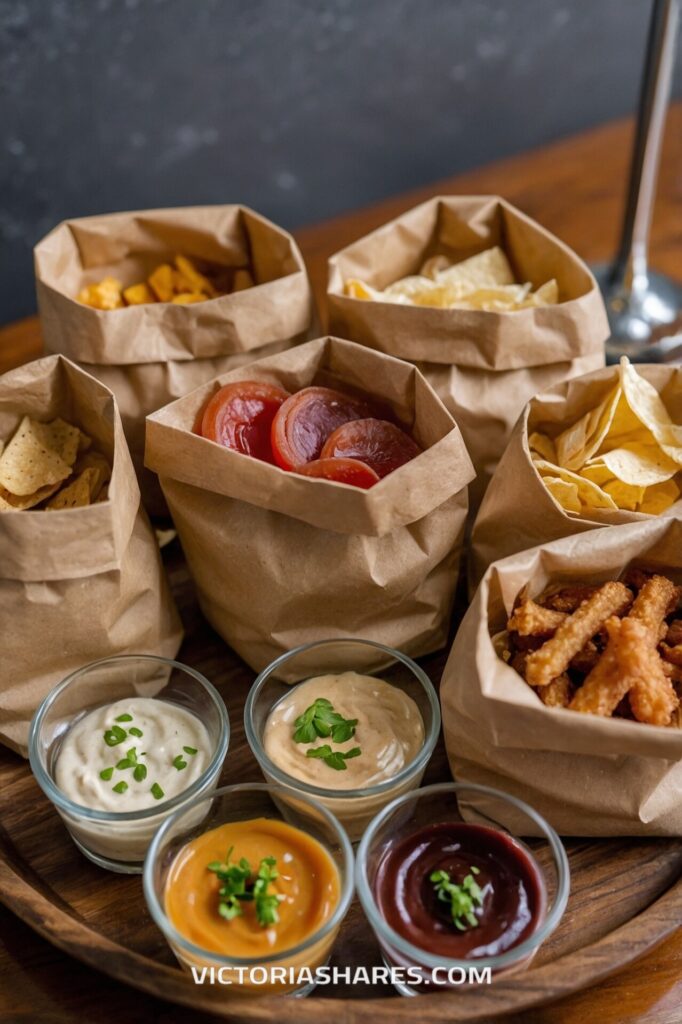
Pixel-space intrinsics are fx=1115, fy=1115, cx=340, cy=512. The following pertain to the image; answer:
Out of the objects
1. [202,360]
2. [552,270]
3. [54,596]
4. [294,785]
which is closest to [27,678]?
[54,596]

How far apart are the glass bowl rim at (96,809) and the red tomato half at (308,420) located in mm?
351

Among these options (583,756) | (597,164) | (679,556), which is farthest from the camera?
(597,164)

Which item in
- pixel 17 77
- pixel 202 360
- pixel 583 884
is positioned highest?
pixel 17 77

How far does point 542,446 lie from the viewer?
1.78m

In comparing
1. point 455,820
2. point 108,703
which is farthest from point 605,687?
point 108,703

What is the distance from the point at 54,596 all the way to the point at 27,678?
0.16 metres

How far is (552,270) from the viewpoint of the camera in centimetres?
201

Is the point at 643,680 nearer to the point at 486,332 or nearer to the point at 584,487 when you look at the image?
the point at 584,487

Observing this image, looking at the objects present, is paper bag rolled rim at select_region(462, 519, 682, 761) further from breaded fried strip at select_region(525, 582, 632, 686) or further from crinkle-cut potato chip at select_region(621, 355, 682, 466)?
crinkle-cut potato chip at select_region(621, 355, 682, 466)

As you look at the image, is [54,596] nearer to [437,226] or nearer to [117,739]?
[117,739]

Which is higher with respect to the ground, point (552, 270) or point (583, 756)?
point (552, 270)

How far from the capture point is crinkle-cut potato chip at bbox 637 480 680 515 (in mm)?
1695

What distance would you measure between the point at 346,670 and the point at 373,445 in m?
0.34

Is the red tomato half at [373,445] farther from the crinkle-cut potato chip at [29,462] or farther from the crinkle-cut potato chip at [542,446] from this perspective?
the crinkle-cut potato chip at [29,462]
